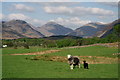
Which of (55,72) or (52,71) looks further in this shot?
Result: (52,71)

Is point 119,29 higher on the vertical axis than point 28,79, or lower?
higher

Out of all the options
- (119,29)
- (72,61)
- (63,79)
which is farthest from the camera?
(119,29)

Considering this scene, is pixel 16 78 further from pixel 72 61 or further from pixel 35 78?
pixel 72 61

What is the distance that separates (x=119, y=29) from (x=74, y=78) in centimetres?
7802

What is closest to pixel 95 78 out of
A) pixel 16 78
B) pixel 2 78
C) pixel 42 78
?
pixel 42 78

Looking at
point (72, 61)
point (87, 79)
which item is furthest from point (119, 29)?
point (87, 79)

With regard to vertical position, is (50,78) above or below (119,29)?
below

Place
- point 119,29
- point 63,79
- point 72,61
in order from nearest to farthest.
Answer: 1. point 63,79
2. point 72,61
3. point 119,29

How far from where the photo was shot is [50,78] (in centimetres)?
1556

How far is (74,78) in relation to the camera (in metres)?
15.7

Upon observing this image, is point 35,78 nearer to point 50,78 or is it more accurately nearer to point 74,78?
point 50,78

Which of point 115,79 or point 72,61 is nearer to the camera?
point 115,79

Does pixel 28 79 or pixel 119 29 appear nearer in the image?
pixel 28 79

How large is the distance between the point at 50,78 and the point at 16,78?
Answer: 241 centimetres
